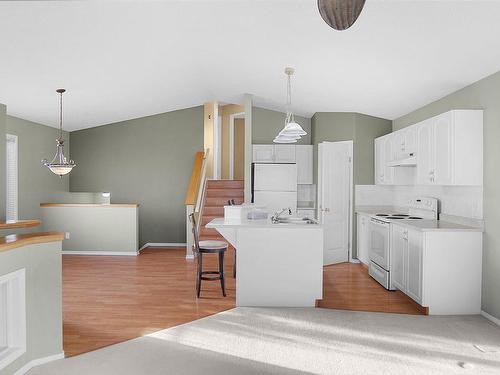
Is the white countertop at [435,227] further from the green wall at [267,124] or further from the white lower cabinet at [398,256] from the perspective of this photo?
the green wall at [267,124]

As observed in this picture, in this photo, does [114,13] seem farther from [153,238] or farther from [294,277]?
[153,238]

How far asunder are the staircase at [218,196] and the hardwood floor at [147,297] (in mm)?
1098

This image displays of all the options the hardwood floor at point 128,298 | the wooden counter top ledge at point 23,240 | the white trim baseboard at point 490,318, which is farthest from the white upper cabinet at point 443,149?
the wooden counter top ledge at point 23,240

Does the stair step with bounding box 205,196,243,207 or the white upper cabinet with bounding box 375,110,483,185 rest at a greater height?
the white upper cabinet with bounding box 375,110,483,185

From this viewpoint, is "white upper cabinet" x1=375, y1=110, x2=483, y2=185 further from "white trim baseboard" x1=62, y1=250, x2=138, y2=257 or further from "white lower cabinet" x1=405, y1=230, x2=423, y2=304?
"white trim baseboard" x1=62, y1=250, x2=138, y2=257

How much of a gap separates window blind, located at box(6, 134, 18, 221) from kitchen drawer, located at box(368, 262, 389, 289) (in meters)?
5.76

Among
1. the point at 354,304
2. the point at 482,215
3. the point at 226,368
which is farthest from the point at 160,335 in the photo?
the point at 482,215

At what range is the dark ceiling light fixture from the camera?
1435mm

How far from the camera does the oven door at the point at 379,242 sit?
5.16 m

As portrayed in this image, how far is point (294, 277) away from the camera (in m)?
4.45

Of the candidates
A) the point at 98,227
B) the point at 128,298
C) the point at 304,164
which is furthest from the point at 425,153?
the point at 98,227

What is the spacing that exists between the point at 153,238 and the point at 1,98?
4.24 meters

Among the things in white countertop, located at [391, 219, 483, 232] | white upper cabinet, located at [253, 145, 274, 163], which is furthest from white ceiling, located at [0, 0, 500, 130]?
white countertop, located at [391, 219, 483, 232]

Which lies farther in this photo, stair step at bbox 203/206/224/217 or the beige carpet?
stair step at bbox 203/206/224/217
